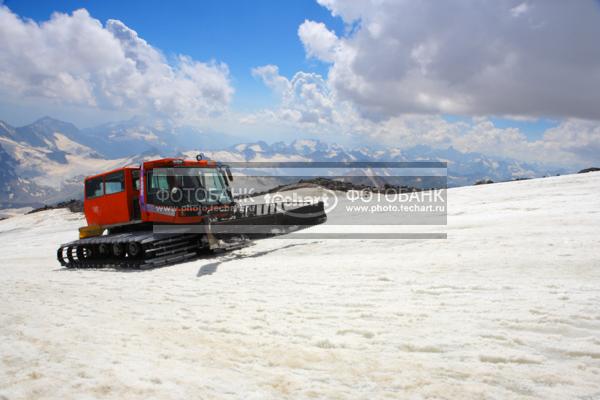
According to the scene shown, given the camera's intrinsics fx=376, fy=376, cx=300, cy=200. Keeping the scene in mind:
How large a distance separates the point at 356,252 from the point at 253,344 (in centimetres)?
640

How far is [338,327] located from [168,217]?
9.64 m

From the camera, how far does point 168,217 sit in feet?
43.3

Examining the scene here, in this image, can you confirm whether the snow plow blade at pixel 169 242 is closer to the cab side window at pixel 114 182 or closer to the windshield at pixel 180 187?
the windshield at pixel 180 187

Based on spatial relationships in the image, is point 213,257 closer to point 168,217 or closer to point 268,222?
point 168,217

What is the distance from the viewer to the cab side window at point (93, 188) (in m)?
15.5

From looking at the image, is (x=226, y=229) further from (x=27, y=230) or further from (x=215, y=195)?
(x=27, y=230)

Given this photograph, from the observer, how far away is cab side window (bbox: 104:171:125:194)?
14375 millimetres

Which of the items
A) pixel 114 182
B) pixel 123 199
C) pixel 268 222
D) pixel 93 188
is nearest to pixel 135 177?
pixel 123 199

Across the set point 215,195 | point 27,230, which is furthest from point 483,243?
point 27,230

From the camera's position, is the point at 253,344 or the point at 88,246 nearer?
the point at 253,344

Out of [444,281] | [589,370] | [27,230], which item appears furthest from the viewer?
[27,230]

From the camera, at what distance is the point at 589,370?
3545 mm

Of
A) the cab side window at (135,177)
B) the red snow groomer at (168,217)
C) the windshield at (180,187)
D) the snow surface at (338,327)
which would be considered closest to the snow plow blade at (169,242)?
the red snow groomer at (168,217)

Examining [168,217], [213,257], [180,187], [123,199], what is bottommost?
[213,257]
